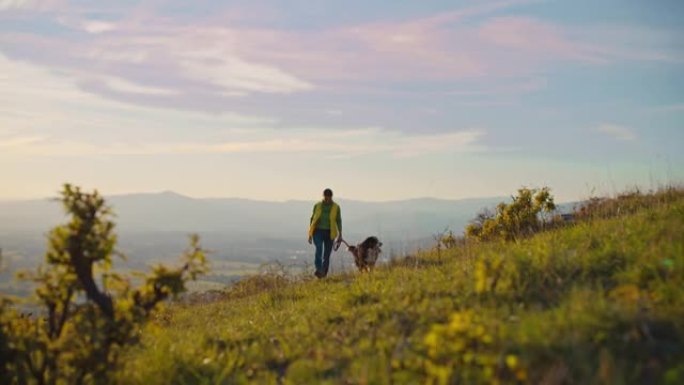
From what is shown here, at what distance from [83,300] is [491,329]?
461 cm

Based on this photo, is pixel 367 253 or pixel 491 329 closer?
pixel 491 329

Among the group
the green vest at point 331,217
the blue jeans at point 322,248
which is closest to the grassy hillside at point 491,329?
the blue jeans at point 322,248

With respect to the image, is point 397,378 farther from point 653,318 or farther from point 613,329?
point 653,318

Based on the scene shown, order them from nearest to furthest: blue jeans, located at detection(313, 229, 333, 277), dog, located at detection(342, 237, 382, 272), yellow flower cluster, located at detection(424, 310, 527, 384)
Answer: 1. yellow flower cluster, located at detection(424, 310, 527, 384)
2. dog, located at detection(342, 237, 382, 272)
3. blue jeans, located at detection(313, 229, 333, 277)

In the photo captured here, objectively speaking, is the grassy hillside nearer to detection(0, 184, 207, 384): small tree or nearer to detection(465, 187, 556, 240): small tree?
detection(0, 184, 207, 384): small tree

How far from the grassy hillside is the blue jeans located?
808 centimetres

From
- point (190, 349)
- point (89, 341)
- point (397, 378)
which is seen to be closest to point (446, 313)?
point (397, 378)

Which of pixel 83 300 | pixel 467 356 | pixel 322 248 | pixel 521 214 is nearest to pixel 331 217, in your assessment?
pixel 322 248

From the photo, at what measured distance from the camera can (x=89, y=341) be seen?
6641mm

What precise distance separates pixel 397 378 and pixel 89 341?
11.5 ft

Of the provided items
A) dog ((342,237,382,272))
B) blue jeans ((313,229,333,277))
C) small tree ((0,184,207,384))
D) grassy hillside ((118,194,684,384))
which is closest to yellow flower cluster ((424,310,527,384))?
grassy hillside ((118,194,684,384))

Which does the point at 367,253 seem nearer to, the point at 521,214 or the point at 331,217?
the point at 331,217

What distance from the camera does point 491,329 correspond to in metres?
5.52

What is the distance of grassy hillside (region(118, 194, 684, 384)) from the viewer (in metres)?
5.08
